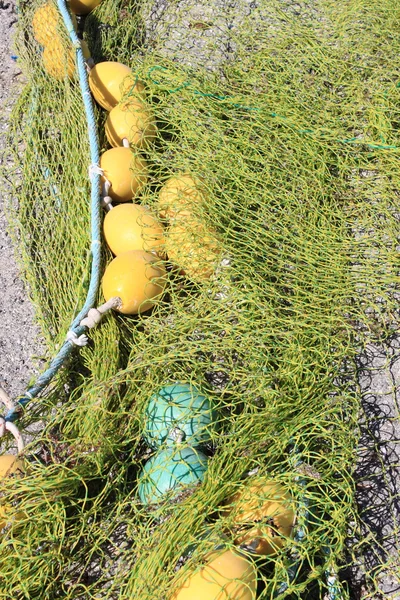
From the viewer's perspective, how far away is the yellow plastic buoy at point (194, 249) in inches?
102

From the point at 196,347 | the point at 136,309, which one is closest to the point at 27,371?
the point at 136,309

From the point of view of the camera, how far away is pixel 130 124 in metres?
3.03

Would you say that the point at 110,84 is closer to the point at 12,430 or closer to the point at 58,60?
the point at 58,60

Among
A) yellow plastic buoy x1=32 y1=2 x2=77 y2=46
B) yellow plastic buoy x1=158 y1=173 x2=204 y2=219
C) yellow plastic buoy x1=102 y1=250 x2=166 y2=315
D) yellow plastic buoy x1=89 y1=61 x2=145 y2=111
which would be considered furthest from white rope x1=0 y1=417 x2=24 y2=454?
yellow plastic buoy x1=32 y1=2 x2=77 y2=46

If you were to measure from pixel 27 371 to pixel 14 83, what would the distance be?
5.99 feet

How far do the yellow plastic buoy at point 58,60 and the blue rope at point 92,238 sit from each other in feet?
0.29

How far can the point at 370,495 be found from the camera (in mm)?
2322

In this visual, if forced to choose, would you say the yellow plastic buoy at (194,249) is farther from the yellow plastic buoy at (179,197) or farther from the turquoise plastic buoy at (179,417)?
the turquoise plastic buoy at (179,417)

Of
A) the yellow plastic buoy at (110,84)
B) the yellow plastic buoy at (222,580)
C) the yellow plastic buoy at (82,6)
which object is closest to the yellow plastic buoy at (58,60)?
the yellow plastic buoy at (110,84)

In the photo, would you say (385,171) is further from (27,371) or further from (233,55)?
(27,371)

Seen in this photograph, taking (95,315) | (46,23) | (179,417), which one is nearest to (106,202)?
(95,315)

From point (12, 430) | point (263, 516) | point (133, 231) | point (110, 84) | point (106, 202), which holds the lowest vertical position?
point (263, 516)

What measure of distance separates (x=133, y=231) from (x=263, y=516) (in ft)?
4.17

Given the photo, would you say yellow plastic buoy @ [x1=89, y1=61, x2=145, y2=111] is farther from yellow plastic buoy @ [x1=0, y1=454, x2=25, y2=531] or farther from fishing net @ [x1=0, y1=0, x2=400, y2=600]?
yellow plastic buoy @ [x1=0, y1=454, x2=25, y2=531]
